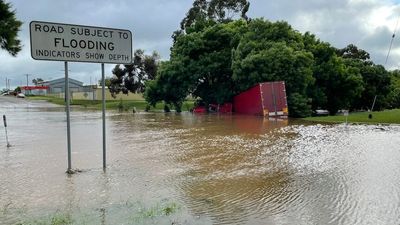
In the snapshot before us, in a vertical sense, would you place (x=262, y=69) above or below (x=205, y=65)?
below

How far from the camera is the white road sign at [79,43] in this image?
7.99 meters

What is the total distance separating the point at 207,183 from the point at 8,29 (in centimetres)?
1656

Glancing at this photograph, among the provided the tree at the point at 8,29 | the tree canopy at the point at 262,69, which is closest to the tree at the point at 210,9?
the tree canopy at the point at 262,69

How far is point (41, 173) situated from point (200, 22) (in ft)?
115

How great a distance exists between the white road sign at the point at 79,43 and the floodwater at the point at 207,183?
94.0 inches

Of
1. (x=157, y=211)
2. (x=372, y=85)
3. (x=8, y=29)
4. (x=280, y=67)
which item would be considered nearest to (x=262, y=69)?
(x=280, y=67)

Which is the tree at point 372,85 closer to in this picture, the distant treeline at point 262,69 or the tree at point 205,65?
the distant treeline at point 262,69

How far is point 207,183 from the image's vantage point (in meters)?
7.68

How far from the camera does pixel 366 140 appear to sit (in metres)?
14.0

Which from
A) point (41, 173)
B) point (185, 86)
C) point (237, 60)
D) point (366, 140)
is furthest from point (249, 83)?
point (41, 173)

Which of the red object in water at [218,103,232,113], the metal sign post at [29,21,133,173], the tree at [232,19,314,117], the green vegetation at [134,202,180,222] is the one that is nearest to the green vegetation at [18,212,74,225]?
the green vegetation at [134,202,180,222]

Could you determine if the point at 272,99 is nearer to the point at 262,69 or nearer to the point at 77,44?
the point at 262,69

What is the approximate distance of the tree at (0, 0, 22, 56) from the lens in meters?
19.8

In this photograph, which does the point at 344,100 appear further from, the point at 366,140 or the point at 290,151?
the point at 290,151
